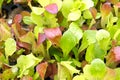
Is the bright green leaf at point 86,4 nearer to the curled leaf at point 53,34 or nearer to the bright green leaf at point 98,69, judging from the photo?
the curled leaf at point 53,34

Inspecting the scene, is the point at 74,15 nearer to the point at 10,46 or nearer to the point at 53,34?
the point at 53,34

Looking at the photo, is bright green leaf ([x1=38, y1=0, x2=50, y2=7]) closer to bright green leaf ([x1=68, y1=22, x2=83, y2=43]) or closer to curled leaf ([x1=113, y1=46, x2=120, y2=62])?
bright green leaf ([x1=68, y1=22, x2=83, y2=43])

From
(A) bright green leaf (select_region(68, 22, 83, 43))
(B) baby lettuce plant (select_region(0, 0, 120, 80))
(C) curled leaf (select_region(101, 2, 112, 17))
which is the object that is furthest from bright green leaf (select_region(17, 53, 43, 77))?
(C) curled leaf (select_region(101, 2, 112, 17))

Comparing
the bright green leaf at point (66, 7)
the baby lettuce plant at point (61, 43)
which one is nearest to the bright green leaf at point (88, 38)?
the baby lettuce plant at point (61, 43)

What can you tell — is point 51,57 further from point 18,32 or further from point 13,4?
point 13,4

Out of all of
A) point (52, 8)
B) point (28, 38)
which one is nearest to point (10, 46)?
point (28, 38)

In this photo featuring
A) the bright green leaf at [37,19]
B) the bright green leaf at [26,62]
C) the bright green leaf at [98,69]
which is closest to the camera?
the bright green leaf at [98,69]

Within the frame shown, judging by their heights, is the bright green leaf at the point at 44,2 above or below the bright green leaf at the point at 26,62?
above

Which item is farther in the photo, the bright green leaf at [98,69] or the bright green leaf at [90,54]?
the bright green leaf at [90,54]

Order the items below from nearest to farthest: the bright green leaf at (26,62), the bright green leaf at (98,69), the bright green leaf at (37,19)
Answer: the bright green leaf at (98,69), the bright green leaf at (26,62), the bright green leaf at (37,19)

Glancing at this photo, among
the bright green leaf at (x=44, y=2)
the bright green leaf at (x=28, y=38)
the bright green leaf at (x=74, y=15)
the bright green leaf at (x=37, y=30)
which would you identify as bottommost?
the bright green leaf at (x=28, y=38)
